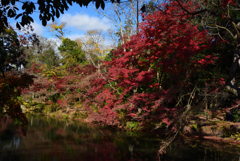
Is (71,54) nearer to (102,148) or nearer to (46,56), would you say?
(46,56)

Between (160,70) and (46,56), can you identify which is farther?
(46,56)

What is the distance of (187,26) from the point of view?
795cm

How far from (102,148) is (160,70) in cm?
512

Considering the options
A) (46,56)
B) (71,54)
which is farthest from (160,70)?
(46,56)

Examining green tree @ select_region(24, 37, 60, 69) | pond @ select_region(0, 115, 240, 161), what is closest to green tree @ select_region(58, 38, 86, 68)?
green tree @ select_region(24, 37, 60, 69)

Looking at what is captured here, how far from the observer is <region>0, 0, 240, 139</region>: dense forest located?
4.84 m

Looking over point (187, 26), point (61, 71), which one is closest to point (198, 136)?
point (187, 26)

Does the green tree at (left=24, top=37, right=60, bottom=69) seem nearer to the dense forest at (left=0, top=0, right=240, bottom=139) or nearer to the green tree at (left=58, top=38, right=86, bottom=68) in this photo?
the green tree at (left=58, top=38, right=86, bottom=68)

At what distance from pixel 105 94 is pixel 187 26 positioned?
17.5 ft

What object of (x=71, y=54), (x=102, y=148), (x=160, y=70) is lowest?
(x=102, y=148)

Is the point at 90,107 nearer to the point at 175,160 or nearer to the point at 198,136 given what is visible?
the point at 198,136

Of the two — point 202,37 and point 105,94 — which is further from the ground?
point 202,37

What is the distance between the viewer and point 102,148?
679 centimetres

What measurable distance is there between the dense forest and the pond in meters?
0.99
